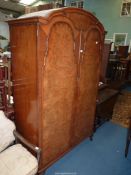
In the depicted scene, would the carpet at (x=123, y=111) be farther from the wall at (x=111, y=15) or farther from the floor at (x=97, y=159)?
the wall at (x=111, y=15)

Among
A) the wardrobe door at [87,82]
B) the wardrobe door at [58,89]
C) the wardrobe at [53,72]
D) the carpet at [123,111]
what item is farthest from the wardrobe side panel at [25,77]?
the carpet at [123,111]

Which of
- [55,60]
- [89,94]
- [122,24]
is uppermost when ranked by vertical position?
[122,24]

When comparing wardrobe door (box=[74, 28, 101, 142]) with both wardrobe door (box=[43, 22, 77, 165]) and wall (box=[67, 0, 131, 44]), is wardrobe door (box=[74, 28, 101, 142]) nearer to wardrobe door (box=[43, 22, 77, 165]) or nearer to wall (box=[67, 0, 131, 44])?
wardrobe door (box=[43, 22, 77, 165])

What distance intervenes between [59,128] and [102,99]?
1.19 metres

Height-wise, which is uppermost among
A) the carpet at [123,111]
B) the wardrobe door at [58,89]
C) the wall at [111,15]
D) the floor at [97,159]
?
the wall at [111,15]

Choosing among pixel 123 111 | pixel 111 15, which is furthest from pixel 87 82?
pixel 111 15

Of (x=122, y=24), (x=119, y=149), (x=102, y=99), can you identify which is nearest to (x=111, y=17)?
(x=122, y=24)

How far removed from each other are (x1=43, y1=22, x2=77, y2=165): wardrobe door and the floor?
0.24 metres

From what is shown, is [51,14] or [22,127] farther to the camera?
[22,127]

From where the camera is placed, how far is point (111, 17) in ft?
27.5

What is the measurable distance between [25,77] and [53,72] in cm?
31

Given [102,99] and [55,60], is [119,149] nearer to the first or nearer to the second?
[102,99]

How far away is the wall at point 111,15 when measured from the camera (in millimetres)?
7871

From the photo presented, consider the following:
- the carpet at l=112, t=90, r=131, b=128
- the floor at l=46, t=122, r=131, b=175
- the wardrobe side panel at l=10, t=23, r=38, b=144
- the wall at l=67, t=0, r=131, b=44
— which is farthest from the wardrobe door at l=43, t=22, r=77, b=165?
the wall at l=67, t=0, r=131, b=44
